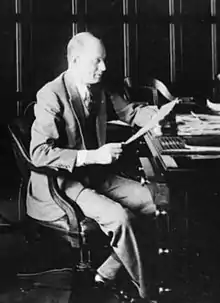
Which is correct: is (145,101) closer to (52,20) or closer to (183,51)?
(183,51)

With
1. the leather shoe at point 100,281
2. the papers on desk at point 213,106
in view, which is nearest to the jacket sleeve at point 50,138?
the leather shoe at point 100,281

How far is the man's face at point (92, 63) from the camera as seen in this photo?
4.11 ft

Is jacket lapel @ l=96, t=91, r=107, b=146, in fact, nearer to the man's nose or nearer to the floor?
the man's nose

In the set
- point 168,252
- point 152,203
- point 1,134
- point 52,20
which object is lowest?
point 168,252

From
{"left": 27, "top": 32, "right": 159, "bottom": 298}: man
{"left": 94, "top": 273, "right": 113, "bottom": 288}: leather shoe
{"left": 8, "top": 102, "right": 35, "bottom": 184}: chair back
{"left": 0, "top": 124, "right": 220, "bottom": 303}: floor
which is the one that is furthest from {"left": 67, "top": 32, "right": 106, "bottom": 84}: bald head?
{"left": 94, "top": 273, "right": 113, "bottom": 288}: leather shoe

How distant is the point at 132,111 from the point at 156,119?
7cm

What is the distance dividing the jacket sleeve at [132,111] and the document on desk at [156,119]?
1cm

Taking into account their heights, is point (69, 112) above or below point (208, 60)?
below

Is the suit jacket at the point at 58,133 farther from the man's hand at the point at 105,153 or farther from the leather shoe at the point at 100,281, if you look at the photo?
the leather shoe at the point at 100,281

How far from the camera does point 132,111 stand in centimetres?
130

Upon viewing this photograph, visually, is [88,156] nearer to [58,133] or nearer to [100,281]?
[58,133]

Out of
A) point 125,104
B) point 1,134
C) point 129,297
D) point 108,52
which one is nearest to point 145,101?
point 125,104

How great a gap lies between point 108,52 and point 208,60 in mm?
265

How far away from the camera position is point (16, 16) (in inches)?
51.6
